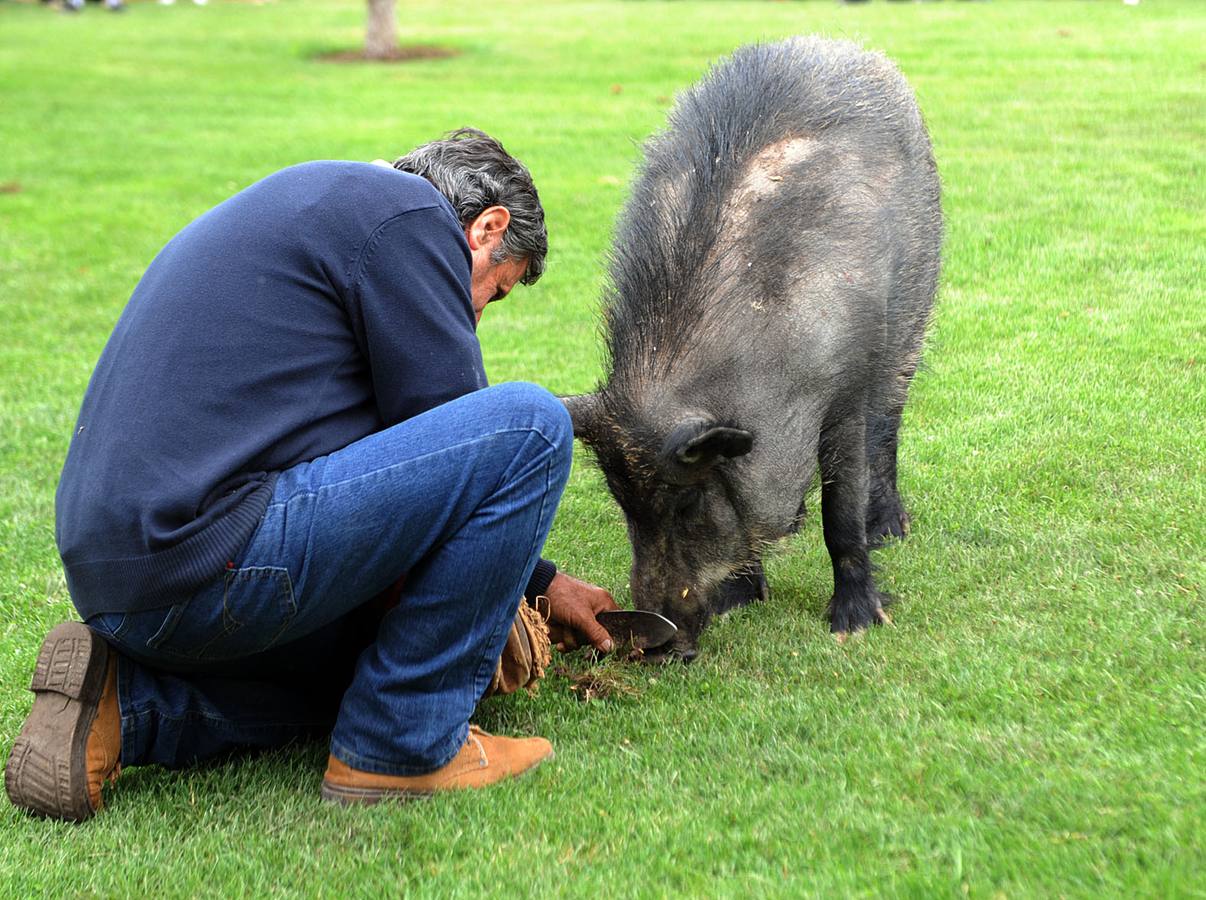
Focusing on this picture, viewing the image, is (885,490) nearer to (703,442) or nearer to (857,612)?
(857,612)

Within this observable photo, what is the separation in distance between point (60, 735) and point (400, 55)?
1797 centimetres

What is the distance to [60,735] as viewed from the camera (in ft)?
11.3

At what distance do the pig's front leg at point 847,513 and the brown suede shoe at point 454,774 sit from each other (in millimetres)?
1466

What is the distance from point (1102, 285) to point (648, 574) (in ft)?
15.2

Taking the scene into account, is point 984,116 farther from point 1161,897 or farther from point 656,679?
point 1161,897

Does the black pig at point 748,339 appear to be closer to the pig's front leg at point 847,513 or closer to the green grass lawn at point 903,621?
the pig's front leg at point 847,513

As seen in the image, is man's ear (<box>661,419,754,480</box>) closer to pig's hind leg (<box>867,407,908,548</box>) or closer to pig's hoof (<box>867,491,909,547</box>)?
pig's hind leg (<box>867,407,908,548</box>)

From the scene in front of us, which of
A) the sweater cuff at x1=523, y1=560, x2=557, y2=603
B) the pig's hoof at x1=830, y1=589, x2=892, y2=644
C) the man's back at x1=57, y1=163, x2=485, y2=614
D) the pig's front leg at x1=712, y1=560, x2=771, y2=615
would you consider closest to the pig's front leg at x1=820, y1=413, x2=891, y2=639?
the pig's hoof at x1=830, y1=589, x2=892, y2=644

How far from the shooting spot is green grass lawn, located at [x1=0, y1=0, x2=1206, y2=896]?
315 cm

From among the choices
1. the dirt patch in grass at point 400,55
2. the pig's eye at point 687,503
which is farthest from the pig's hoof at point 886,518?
the dirt patch in grass at point 400,55

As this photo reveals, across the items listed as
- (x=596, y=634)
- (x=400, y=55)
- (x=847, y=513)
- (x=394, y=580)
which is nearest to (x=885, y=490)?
(x=847, y=513)

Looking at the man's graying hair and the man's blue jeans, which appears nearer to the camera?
the man's blue jeans

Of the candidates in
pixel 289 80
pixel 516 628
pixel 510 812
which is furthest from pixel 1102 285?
pixel 289 80

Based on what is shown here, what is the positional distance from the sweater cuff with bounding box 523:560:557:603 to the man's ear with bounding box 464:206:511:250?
108 centimetres
